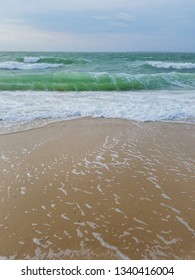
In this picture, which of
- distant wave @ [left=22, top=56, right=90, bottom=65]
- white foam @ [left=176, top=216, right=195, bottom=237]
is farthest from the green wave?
distant wave @ [left=22, top=56, right=90, bottom=65]

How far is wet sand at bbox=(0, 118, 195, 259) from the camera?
2.68 meters

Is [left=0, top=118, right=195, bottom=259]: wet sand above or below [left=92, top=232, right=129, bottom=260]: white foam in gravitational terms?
above

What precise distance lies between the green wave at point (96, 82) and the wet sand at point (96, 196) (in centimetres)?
825

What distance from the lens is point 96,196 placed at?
11.7 ft

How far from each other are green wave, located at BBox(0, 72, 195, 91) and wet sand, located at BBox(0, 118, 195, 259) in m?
8.25

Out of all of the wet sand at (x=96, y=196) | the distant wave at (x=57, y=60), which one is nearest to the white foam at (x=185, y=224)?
the wet sand at (x=96, y=196)

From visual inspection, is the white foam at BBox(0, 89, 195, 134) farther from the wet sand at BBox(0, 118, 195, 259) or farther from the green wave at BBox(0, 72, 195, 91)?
the green wave at BBox(0, 72, 195, 91)

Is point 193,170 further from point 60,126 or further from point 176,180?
point 60,126

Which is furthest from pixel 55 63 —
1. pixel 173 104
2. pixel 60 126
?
pixel 60 126

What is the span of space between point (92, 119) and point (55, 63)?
25.3m

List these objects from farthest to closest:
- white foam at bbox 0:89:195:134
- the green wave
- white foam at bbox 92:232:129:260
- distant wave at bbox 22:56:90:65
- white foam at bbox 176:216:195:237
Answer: distant wave at bbox 22:56:90:65 < the green wave < white foam at bbox 0:89:195:134 < white foam at bbox 176:216:195:237 < white foam at bbox 92:232:129:260

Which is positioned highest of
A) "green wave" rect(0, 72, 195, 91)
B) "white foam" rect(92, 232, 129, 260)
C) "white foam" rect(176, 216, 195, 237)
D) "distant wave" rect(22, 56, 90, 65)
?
"distant wave" rect(22, 56, 90, 65)

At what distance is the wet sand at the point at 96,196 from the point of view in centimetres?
268

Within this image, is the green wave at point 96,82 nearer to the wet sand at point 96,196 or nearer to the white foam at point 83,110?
the white foam at point 83,110
